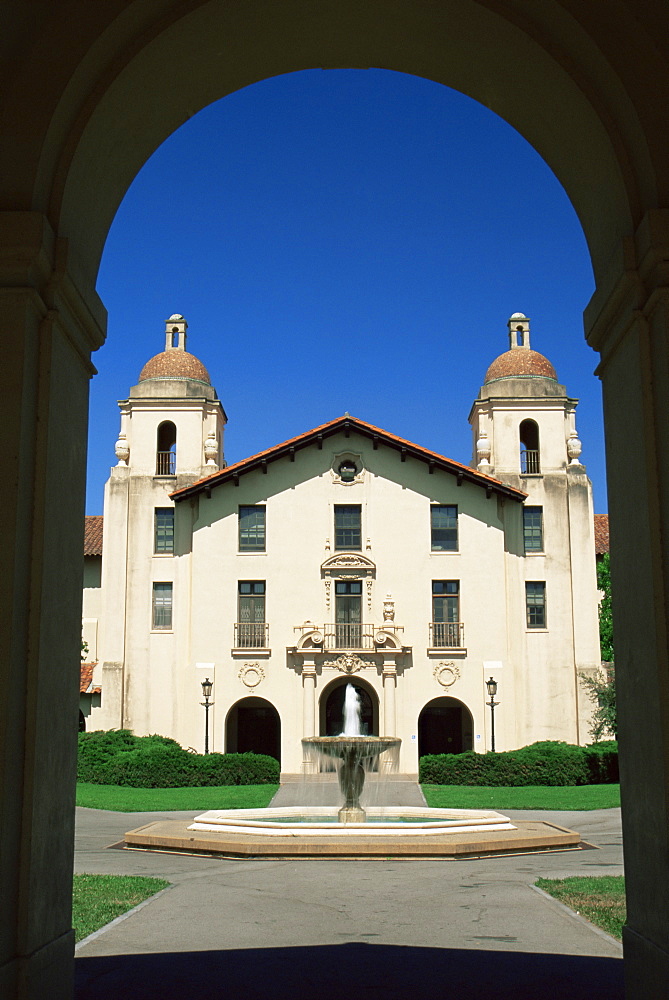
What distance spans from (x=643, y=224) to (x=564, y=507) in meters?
38.1

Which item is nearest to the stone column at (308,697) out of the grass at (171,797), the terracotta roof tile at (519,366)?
the grass at (171,797)

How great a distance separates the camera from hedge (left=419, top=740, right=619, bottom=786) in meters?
35.2

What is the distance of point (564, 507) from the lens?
43000mm

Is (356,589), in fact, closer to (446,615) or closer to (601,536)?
(446,615)

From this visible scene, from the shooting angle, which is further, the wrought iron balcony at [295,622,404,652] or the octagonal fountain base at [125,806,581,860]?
the wrought iron balcony at [295,622,404,652]

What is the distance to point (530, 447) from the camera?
4544 centimetres

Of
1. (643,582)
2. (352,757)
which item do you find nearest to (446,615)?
(352,757)

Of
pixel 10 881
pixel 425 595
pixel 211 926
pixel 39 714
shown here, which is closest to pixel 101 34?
pixel 39 714

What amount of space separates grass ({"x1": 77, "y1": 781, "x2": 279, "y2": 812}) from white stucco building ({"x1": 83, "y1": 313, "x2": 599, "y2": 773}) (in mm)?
6373

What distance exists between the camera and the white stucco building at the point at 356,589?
134 ft

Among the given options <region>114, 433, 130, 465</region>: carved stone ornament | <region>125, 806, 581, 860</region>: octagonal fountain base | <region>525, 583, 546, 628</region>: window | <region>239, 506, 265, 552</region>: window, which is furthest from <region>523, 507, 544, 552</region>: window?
<region>125, 806, 581, 860</region>: octagonal fountain base

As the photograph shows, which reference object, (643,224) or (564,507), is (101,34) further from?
(564,507)

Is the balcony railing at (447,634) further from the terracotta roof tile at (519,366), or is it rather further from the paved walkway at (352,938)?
the paved walkway at (352,938)

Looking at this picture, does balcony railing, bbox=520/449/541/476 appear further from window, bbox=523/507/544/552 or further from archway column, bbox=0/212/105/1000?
archway column, bbox=0/212/105/1000
